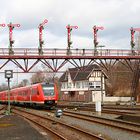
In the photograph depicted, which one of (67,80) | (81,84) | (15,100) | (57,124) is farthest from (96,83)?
(57,124)

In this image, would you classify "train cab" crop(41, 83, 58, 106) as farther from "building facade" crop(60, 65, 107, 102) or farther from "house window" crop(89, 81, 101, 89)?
"house window" crop(89, 81, 101, 89)

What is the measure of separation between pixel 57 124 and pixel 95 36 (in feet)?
72.7

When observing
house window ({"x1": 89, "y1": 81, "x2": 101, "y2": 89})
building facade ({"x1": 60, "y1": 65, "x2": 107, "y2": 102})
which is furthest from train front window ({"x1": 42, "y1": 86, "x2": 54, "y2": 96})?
house window ({"x1": 89, "y1": 81, "x2": 101, "y2": 89})

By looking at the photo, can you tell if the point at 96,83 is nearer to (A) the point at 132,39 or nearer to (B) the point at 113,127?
(A) the point at 132,39

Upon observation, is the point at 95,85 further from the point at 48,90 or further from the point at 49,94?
the point at 49,94

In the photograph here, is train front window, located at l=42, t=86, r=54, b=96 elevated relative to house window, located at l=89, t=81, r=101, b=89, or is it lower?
lower

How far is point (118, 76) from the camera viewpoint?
9112 cm

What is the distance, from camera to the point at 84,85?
280 feet

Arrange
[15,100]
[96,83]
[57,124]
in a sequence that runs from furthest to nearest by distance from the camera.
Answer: [96,83], [15,100], [57,124]

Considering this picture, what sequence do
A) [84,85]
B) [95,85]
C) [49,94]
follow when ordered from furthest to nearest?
1. [84,85]
2. [95,85]
3. [49,94]

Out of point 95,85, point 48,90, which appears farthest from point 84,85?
point 48,90

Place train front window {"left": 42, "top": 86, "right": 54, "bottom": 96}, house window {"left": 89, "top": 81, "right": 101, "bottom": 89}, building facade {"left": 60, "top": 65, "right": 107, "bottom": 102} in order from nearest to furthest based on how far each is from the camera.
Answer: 1. train front window {"left": 42, "top": 86, "right": 54, "bottom": 96}
2. building facade {"left": 60, "top": 65, "right": 107, "bottom": 102}
3. house window {"left": 89, "top": 81, "right": 101, "bottom": 89}

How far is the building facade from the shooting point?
7762 cm

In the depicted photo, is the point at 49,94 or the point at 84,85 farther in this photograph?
the point at 84,85
